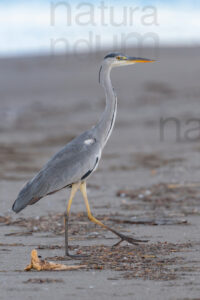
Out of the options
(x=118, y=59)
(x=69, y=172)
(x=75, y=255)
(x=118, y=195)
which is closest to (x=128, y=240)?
(x=75, y=255)

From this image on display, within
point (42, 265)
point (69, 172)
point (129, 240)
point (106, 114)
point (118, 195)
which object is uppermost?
point (106, 114)

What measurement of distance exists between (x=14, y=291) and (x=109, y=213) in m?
3.37

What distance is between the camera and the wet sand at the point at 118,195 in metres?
5.34

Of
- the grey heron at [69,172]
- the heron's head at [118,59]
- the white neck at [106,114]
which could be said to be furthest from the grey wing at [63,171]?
the heron's head at [118,59]

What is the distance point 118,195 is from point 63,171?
2.95m

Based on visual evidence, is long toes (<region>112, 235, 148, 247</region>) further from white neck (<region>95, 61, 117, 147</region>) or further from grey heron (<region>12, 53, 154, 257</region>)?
white neck (<region>95, 61, 117, 147</region>)

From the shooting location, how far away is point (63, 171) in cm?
678

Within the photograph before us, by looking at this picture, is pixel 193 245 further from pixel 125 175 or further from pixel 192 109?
pixel 192 109

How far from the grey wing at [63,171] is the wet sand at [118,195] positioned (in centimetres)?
47

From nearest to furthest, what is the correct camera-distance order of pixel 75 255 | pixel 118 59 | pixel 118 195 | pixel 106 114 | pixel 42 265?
1. pixel 42 265
2. pixel 75 255
3. pixel 106 114
4. pixel 118 59
5. pixel 118 195

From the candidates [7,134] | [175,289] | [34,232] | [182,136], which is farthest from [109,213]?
[7,134]

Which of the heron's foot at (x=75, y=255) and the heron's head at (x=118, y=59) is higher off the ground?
the heron's head at (x=118, y=59)

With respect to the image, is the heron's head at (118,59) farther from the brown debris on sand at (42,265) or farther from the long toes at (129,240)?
the brown debris on sand at (42,265)

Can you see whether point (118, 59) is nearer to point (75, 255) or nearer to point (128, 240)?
point (128, 240)
